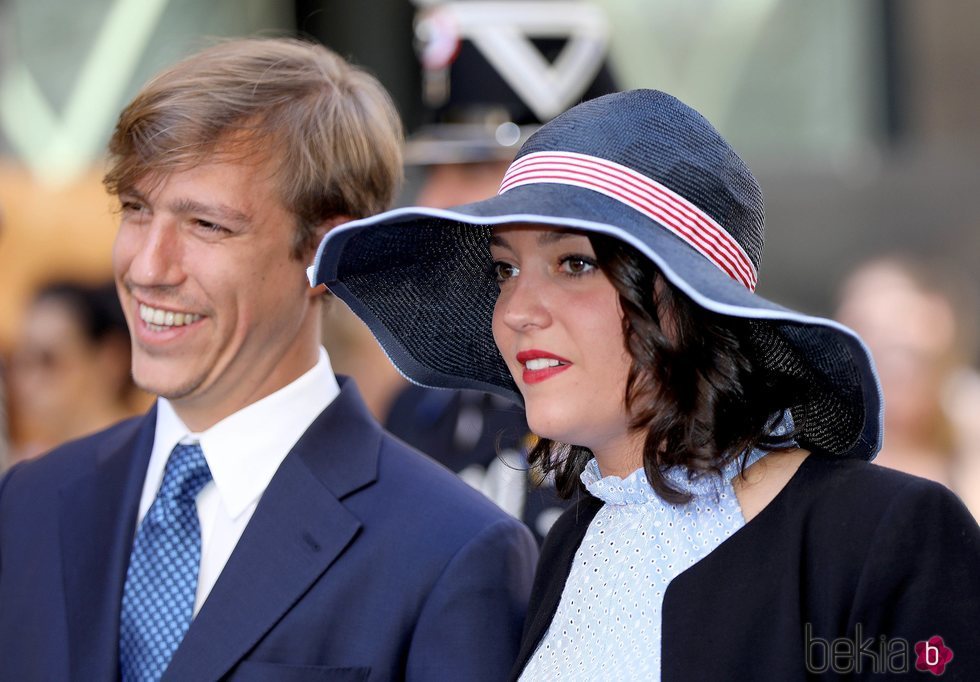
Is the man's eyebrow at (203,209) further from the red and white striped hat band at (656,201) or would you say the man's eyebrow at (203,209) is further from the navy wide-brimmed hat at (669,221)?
the red and white striped hat band at (656,201)

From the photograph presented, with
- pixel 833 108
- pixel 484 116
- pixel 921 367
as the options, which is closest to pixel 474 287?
pixel 484 116

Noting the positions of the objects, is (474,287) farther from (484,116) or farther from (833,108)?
(833,108)

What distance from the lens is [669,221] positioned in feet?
5.76

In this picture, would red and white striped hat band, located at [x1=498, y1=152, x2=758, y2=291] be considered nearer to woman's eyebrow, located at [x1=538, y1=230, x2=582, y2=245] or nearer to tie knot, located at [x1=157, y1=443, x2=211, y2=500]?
woman's eyebrow, located at [x1=538, y1=230, x2=582, y2=245]

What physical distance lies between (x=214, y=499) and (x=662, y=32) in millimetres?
3609

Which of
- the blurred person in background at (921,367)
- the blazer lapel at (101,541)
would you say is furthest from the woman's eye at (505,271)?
the blurred person in background at (921,367)

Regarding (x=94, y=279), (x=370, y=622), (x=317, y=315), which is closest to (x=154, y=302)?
(x=317, y=315)

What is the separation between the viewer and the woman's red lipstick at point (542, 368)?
186 cm

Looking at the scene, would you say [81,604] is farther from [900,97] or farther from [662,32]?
[900,97]

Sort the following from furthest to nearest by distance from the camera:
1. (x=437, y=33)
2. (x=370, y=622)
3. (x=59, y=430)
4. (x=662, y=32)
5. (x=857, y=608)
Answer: (x=662, y=32) → (x=59, y=430) → (x=437, y=33) → (x=370, y=622) → (x=857, y=608)

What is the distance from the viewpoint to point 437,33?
425 cm

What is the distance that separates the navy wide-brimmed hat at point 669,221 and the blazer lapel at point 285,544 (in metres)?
0.31

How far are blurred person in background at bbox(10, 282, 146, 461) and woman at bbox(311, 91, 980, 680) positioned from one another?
9.97ft

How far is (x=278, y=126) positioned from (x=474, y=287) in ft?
1.52
